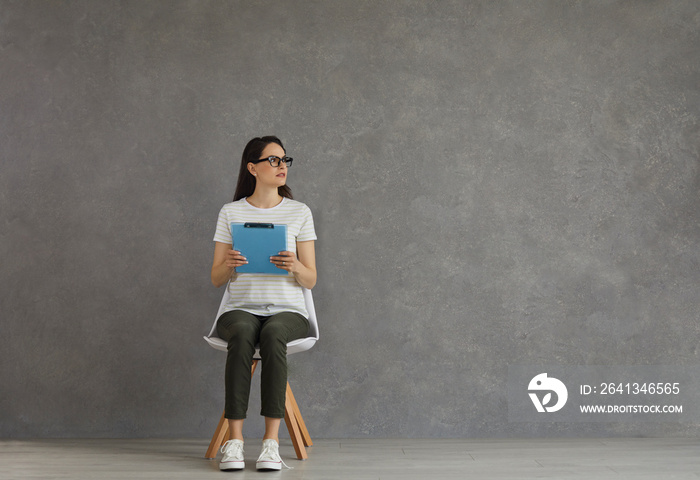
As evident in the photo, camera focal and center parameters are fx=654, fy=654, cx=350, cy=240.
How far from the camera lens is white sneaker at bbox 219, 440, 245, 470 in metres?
2.22

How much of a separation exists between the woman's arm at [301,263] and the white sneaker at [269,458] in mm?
629

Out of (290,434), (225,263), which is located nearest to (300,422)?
(290,434)

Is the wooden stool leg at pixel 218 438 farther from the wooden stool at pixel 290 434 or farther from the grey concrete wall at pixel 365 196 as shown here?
the grey concrete wall at pixel 365 196

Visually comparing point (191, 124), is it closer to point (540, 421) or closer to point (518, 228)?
point (518, 228)

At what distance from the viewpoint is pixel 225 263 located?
254 centimetres

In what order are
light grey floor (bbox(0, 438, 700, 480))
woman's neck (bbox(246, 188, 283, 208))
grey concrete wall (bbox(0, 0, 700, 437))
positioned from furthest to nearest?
grey concrete wall (bbox(0, 0, 700, 437)) < woman's neck (bbox(246, 188, 283, 208)) < light grey floor (bbox(0, 438, 700, 480))

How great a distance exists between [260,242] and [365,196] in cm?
77

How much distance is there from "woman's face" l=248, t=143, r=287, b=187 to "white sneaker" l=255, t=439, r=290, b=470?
1.02m

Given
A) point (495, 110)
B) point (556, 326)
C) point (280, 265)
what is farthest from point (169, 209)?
point (556, 326)

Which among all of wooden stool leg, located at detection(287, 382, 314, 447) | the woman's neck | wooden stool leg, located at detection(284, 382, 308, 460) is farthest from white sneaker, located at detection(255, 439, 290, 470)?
the woman's neck

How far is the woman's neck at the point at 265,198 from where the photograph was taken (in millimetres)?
2686

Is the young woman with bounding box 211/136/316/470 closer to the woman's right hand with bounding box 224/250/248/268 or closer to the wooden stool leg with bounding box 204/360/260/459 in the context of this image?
the woman's right hand with bounding box 224/250/248/268

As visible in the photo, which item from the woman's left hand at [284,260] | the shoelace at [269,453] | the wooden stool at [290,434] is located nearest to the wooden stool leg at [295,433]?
the wooden stool at [290,434]

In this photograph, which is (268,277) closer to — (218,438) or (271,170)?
(271,170)
